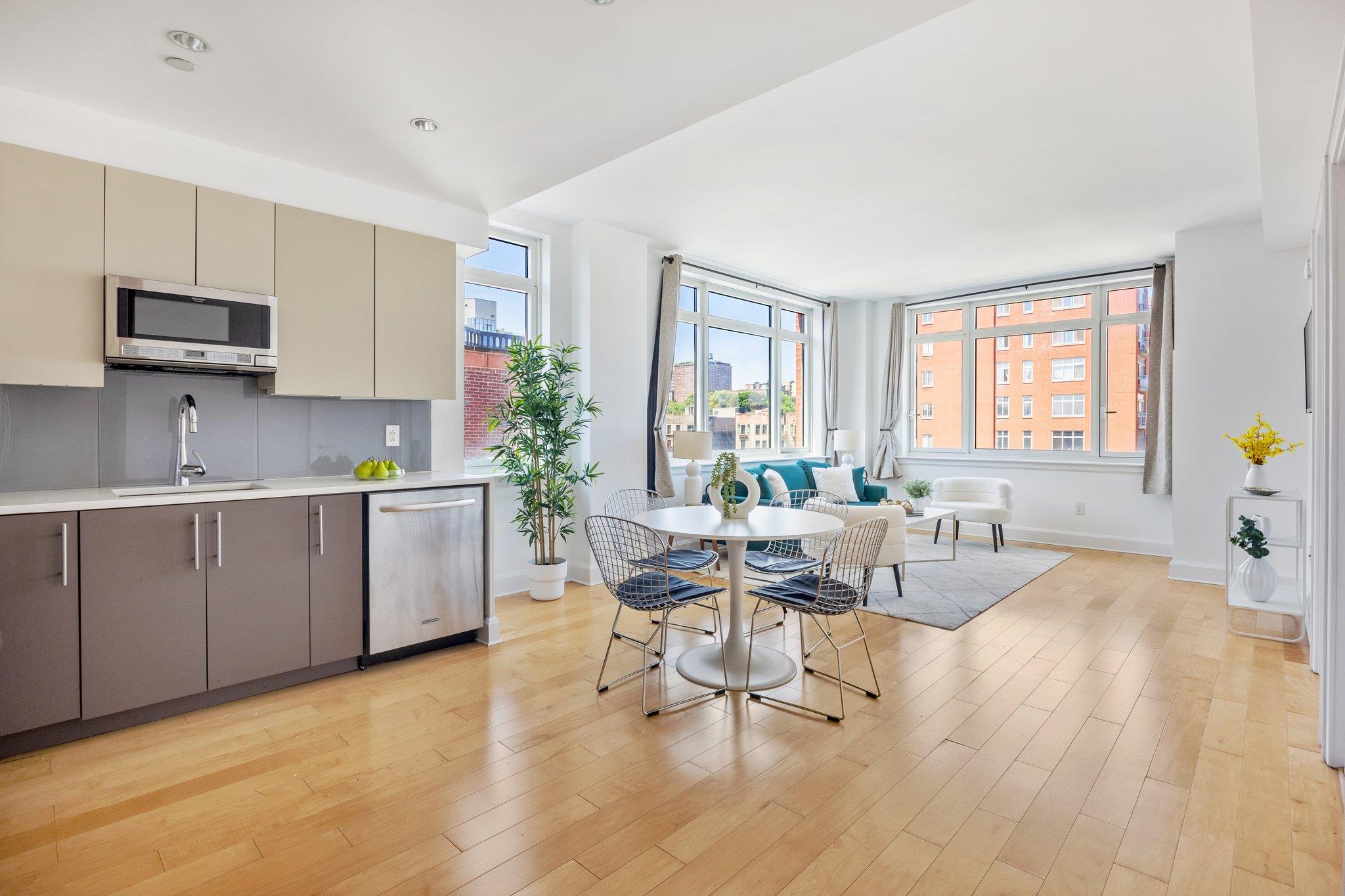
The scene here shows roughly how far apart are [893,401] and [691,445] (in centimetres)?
410

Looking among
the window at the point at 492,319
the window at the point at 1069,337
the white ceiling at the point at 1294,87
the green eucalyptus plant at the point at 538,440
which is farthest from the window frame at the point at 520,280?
the window at the point at 1069,337

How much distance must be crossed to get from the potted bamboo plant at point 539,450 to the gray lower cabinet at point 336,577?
1437mm

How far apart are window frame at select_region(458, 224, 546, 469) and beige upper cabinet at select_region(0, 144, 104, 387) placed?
7.07 ft

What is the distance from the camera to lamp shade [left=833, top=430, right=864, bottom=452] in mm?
7668

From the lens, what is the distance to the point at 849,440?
7.69m

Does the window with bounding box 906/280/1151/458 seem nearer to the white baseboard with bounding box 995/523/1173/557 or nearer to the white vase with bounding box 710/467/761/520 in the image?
the white baseboard with bounding box 995/523/1173/557

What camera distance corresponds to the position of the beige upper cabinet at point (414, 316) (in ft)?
12.0

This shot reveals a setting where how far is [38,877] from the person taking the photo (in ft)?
5.84

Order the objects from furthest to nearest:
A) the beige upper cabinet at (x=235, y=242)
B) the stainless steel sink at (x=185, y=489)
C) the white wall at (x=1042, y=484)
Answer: the white wall at (x=1042, y=484) → the beige upper cabinet at (x=235, y=242) → the stainless steel sink at (x=185, y=489)

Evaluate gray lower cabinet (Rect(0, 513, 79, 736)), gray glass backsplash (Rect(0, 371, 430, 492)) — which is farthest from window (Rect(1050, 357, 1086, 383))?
gray lower cabinet (Rect(0, 513, 79, 736))

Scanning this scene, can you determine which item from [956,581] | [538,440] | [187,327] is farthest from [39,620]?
[956,581]

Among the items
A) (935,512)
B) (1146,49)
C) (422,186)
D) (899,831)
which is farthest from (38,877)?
(935,512)

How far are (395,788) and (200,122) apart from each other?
304 cm

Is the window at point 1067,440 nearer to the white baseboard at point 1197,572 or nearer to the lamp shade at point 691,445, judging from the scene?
the white baseboard at point 1197,572
